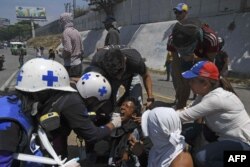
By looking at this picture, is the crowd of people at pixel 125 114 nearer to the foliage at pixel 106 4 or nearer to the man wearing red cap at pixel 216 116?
the man wearing red cap at pixel 216 116

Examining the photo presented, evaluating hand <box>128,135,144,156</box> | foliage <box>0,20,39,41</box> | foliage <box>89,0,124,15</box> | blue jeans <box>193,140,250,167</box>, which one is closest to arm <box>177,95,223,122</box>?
blue jeans <box>193,140,250,167</box>

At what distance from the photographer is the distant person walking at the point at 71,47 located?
6.32 m

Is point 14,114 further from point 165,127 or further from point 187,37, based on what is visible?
point 187,37

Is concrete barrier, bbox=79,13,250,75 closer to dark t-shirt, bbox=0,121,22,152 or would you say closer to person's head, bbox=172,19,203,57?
person's head, bbox=172,19,203,57

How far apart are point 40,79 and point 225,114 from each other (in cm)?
148

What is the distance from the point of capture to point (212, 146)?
2.96m

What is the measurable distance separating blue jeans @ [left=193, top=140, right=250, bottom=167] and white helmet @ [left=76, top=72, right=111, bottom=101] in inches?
43.5

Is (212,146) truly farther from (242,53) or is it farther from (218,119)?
(242,53)

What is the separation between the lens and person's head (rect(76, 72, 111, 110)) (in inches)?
136

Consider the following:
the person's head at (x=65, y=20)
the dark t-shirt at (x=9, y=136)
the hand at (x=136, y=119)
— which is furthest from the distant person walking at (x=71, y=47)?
the dark t-shirt at (x=9, y=136)

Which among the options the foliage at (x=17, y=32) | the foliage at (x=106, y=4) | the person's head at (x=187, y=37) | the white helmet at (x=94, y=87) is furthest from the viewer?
the foliage at (x=17, y=32)

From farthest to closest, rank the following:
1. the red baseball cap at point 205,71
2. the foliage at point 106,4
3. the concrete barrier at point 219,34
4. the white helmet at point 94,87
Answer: the foliage at point 106,4 → the concrete barrier at point 219,34 → the white helmet at point 94,87 → the red baseball cap at point 205,71

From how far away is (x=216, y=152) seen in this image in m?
2.91

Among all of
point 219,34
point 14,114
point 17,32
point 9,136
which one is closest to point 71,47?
point 14,114
